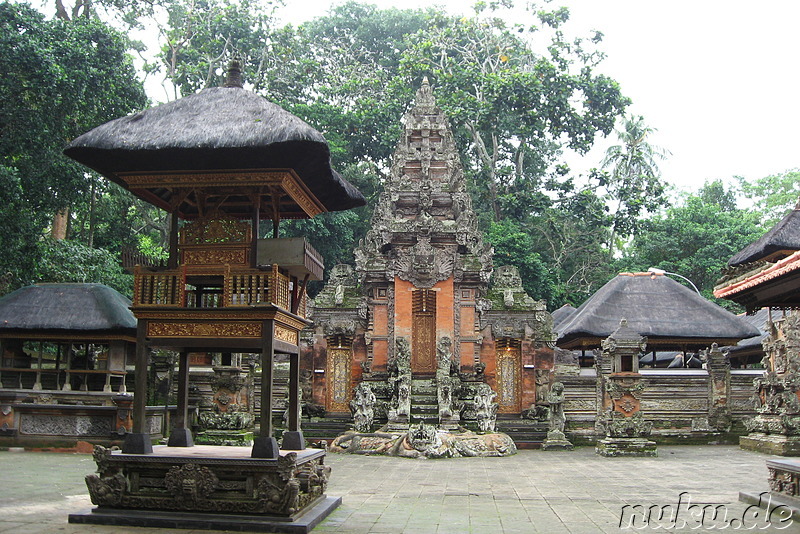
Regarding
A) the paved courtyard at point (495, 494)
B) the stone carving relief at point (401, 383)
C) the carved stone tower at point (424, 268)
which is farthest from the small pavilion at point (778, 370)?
the stone carving relief at point (401, 383)

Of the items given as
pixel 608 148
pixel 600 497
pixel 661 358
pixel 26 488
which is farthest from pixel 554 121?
pixel 26 488

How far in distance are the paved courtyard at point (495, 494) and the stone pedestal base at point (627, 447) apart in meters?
0.88

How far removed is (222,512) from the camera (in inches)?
306

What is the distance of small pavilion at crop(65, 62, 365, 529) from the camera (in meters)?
7.83

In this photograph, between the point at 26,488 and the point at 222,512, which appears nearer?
the point at 222,512

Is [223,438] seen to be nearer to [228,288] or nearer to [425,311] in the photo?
[425,311]

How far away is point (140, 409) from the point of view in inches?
329

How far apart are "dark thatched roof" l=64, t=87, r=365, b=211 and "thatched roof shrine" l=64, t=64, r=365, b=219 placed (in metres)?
0.01

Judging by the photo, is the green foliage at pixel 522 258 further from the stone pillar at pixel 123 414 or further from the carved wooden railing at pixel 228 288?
the carved wooden railing at pixel 228 288

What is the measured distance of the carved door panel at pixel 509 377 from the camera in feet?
72.2

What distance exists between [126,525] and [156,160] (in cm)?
399

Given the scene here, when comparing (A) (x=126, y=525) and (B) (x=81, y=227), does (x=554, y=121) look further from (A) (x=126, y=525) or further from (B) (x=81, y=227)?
(A) (x=126, y=525)

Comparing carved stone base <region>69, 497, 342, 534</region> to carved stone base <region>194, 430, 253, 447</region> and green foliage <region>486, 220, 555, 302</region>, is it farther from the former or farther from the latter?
green foliage <region>486, 220, 555, 302</region>

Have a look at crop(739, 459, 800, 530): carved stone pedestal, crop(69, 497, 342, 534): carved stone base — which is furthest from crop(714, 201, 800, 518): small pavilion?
crop(69, 497, 342, 534): carved stone base
